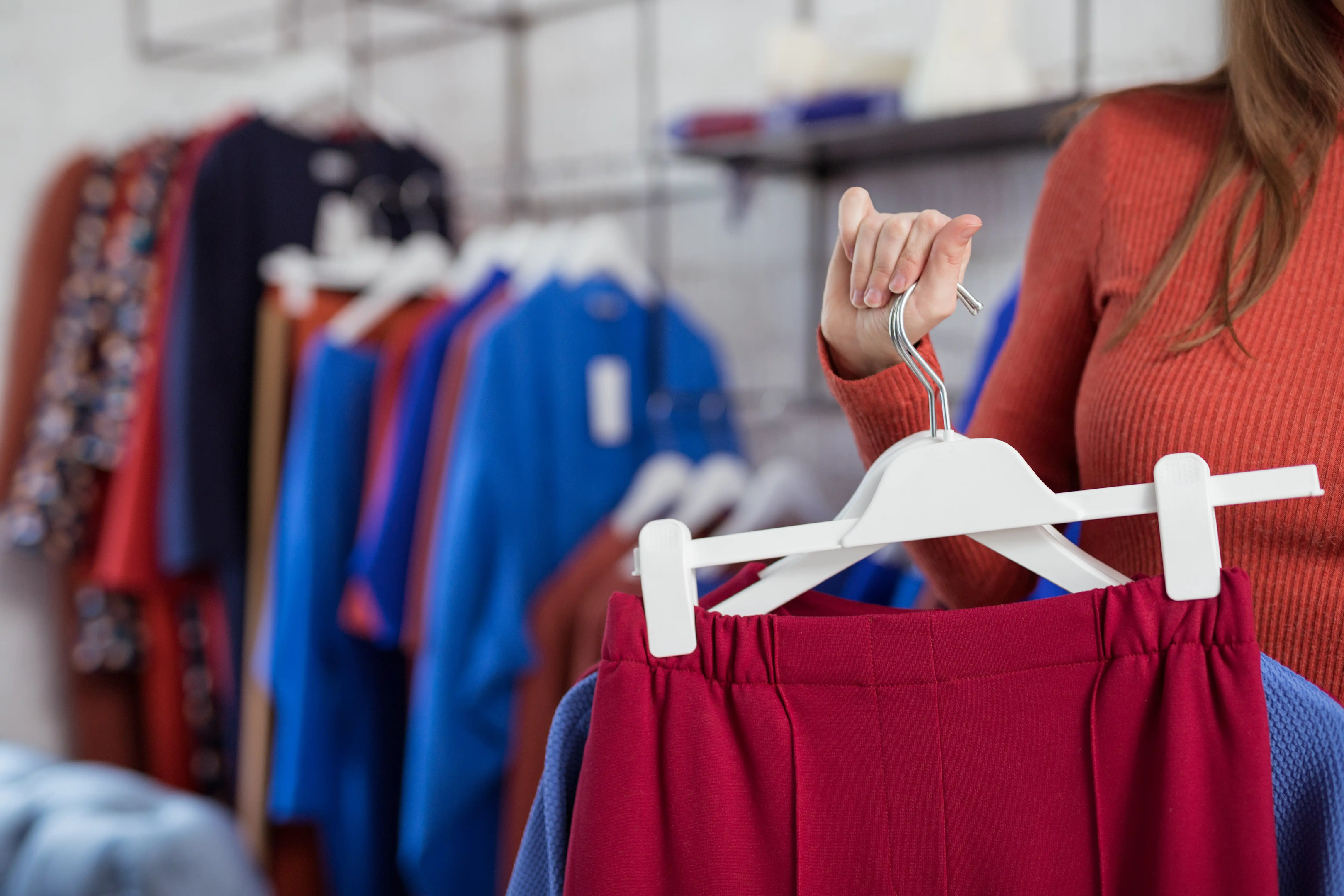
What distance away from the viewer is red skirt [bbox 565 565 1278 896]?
530mm

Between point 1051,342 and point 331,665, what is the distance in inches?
50.5

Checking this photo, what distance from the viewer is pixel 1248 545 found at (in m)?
0.65

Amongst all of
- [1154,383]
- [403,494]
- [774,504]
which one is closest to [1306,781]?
[1154,383]

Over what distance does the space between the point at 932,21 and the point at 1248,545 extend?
102cm

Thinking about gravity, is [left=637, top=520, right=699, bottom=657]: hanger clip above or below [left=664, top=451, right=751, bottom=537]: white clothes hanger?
above

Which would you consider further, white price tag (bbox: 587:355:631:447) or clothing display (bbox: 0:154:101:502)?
clothing display (bbox: 0:154:101:502)

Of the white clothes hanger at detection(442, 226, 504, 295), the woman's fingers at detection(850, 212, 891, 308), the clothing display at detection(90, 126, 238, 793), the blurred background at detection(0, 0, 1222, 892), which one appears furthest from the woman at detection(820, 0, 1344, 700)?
the clothing display at detection(90, 126, 238, 793)

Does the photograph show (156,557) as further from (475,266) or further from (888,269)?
(888,269)

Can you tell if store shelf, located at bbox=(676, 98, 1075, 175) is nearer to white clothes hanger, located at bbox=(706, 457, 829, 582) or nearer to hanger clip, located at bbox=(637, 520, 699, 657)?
white clothes hanger, located at bbox=(706, 457, 829, 582)

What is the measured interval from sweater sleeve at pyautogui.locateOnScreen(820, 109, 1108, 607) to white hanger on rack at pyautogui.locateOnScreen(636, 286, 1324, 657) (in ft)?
0.40

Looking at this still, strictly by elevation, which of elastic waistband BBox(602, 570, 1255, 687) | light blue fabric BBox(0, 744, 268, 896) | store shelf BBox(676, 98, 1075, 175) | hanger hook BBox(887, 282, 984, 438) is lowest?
light blue fabric BBox(0, 744, 268, 896)

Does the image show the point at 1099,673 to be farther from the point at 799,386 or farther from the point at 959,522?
the point at 799,386

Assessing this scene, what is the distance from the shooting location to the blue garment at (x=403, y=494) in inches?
62.2

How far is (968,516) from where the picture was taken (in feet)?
1.85
